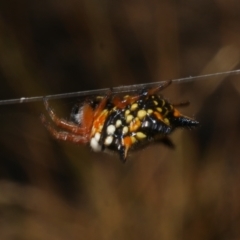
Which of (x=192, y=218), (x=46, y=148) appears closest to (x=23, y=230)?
(x=46, y=148)

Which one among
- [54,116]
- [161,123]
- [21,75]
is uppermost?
[21,75]

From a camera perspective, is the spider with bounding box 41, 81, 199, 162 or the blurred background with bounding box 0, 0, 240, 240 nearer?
the spider with bounding box 41, 81, 199, 162

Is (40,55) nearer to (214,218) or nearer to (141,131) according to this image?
(141,131)

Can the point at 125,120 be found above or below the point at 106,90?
below

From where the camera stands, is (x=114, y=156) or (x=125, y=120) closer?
(x=125, y=120)
